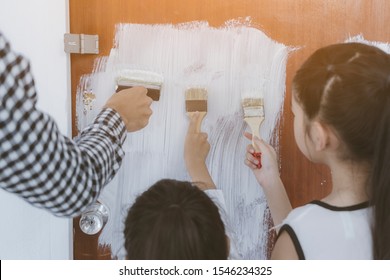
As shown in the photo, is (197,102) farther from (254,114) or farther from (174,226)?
(174,226)

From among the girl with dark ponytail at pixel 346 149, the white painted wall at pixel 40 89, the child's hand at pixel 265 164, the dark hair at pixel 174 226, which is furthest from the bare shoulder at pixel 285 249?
the white painted wall at pixel 40 89

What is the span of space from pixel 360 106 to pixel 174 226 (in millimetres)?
349

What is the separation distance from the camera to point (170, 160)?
Answer: 1.14 m

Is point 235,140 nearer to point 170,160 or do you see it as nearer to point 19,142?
point 170,160

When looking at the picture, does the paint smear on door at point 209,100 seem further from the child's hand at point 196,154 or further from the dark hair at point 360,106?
the dark hair at point 360,106

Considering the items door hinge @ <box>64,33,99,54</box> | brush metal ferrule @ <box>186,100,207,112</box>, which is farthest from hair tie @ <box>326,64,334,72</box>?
door hinge @ <box>64,33,99,54</box>

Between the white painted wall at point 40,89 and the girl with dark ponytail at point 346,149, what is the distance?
54 cm

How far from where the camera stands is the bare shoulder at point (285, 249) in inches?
33.4

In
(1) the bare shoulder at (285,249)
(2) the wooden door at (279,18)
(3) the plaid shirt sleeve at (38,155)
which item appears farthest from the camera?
(2) the wooden door at (279,18)

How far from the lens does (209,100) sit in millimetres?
1105

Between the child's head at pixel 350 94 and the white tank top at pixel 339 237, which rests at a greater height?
the child's head at pixel 350 94

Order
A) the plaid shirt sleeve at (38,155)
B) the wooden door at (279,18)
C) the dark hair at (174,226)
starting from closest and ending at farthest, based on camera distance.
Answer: the plaid shirt sleeve at (38,155) → the dark hair at (174,226) → the wooden door at (279,18)

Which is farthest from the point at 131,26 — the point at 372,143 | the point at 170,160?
the point at 372,143

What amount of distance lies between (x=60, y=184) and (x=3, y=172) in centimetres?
8
